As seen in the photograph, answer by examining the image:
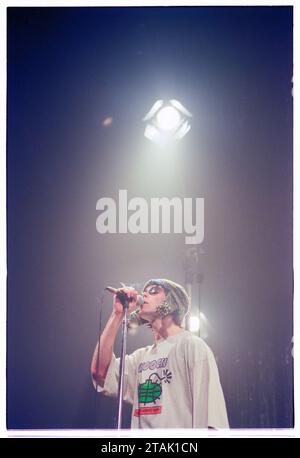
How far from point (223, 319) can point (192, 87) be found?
1.44 m

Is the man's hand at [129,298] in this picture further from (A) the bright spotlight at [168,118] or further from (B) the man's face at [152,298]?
(A) the bright spotlight at [168,118]

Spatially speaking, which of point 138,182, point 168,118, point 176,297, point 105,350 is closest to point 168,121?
point 168,118

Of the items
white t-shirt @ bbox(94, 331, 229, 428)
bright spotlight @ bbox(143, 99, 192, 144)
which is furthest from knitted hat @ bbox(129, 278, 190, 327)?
bright spotlight @ bbox(143, 99, 192, 144)

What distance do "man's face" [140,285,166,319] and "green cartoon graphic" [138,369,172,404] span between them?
369mm

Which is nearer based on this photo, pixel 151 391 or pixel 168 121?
pixel 151 391

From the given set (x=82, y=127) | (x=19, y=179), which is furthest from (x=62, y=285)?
(x=82, y=127)

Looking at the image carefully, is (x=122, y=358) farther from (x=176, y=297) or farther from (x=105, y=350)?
(x=176, y=297)

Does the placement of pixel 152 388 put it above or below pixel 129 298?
below

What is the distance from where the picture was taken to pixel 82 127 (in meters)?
4.16

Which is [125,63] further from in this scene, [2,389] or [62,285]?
[2,389]

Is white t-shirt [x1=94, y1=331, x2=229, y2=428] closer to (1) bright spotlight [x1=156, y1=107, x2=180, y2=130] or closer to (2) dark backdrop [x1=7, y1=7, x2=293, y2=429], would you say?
(2) dark backdrop [x1=7, y1=7, x2=293, y2=429]

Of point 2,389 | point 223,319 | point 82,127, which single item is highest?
point 82,127

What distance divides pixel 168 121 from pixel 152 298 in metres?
1.10

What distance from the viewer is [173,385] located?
3.93 metres
